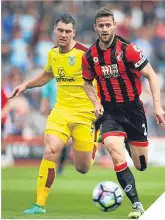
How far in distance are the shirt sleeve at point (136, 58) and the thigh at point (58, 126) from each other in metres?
1.47

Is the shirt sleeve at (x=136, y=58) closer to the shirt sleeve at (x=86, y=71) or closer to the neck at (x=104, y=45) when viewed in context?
the neck at (x=104, y=45)

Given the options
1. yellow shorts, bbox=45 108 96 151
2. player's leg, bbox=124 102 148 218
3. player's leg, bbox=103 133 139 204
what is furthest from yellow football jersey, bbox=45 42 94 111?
player's leg, bbox=103 133 139 204

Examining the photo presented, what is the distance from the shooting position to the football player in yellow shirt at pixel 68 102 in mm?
A: 11016

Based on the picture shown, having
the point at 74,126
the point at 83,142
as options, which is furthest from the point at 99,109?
the point at 83,142

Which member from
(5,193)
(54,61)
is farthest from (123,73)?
(5,193)

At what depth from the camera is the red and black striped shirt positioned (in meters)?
10.2

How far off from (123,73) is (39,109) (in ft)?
38.6

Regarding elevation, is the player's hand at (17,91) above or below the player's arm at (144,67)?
below

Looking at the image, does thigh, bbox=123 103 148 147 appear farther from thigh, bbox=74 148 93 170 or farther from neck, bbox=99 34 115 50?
thigh, bbox=74 148 93 170

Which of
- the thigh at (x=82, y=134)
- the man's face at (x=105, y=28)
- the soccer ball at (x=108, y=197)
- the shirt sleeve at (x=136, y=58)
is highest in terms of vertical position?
the man's face at (x=105, y=28)

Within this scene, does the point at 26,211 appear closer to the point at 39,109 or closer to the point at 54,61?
the point at 54,61

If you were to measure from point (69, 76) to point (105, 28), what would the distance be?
1344 millimetres

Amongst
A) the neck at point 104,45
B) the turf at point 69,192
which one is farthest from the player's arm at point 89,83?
the turf at point 69,192

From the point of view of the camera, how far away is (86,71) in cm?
1054
